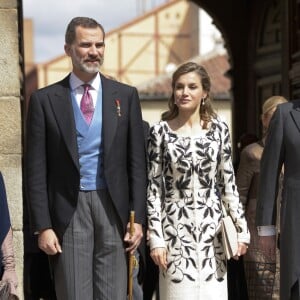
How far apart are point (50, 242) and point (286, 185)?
131 centimetres

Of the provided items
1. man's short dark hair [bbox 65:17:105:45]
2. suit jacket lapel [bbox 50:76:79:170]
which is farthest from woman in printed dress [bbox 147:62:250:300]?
man's short dark hair [bbox 65:17:105:45]

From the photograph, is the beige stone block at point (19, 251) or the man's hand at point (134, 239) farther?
the beige stone block at point (19, 251)

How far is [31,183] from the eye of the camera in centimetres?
594

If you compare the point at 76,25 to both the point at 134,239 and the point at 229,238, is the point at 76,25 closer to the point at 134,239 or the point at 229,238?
the point at 134,239

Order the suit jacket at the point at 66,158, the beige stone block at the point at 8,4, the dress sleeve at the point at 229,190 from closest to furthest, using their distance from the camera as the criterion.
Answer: the suit jacket at the point at 66,158 < the dress sleeve at the point at 229,190 < the beige stone block at the point at 8,4

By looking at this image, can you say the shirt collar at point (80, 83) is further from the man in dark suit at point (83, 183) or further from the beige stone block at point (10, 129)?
the beige stone block at point (10, 129)

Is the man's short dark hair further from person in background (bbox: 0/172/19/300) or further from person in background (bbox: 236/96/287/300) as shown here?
person in background (bbox: 236/96/287/300)

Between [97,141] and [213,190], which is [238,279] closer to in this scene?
[213,190]

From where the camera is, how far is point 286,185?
585 centimetres

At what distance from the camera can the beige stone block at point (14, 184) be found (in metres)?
Answer: 7.50

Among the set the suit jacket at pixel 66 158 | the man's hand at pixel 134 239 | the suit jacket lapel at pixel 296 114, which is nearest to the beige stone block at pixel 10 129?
the suit jacket at pixel 66 158

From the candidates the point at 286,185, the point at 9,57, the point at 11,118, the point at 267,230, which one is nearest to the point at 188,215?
the point at 267,230

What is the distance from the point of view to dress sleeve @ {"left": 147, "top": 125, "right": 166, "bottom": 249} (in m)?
6.19

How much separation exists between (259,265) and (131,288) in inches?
73.6
